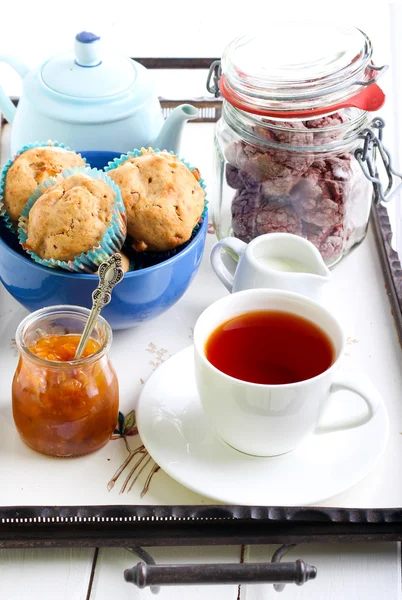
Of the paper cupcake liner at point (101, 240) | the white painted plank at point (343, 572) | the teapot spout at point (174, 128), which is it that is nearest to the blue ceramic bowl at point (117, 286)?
the paper cupcake liner at point (101, 240)

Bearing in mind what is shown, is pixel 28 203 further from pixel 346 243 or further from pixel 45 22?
pixel 45 22

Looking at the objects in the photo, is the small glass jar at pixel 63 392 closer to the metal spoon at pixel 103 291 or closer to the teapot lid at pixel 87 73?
the metal spoon at pixel 103 291

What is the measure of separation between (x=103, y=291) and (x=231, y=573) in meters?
0.34

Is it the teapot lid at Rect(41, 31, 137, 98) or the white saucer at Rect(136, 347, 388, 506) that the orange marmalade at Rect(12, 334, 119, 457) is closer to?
the white saucer at Rect(136, 347, 388, 506)

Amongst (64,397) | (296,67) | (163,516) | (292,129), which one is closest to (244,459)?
(163,516)

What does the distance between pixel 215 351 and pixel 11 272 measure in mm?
320

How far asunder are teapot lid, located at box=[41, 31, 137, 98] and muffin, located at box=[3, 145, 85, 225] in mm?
225

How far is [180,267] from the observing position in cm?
114

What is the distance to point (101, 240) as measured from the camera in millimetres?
1066

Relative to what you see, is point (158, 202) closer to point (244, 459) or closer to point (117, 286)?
point (117, 286)

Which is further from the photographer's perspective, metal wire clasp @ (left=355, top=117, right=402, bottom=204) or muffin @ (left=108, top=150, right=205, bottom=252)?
metal wire clasp @ (left=355, top=117, right=402, bottom=204)

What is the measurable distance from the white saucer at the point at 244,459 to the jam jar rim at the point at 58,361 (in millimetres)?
118

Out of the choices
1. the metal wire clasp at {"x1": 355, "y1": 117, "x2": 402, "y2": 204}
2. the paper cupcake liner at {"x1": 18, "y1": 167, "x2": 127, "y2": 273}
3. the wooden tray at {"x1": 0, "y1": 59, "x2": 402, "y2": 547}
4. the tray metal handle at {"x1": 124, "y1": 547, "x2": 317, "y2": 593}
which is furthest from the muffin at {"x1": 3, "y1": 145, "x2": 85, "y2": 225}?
the tray metal handle at {"x1": 124, "y1": 547, "x2": 317, "y2": 593}

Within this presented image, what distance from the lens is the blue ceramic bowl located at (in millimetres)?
1087
